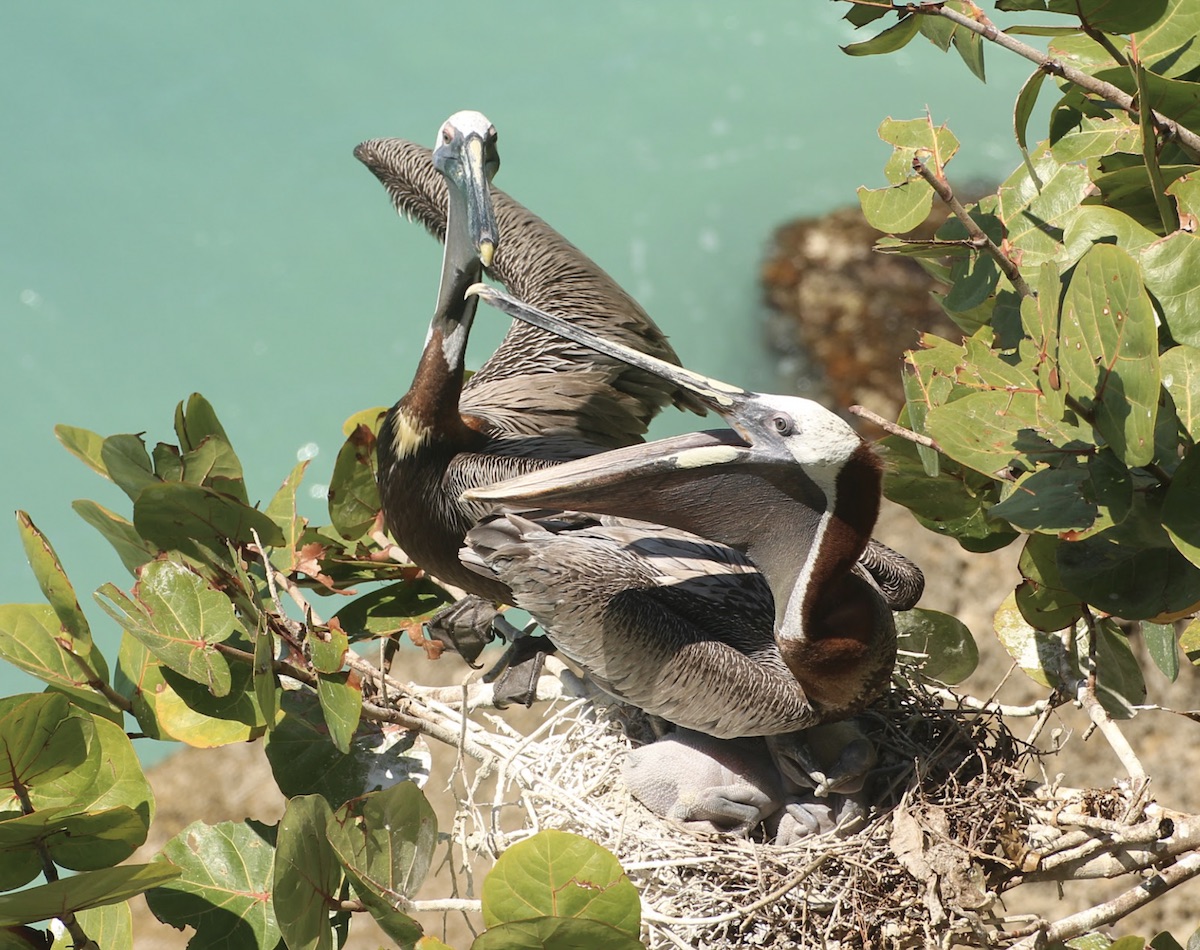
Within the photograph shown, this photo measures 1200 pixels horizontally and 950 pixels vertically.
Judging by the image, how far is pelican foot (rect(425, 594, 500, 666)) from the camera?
2.78 m

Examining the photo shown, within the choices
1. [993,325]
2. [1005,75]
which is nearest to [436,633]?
[993,325]

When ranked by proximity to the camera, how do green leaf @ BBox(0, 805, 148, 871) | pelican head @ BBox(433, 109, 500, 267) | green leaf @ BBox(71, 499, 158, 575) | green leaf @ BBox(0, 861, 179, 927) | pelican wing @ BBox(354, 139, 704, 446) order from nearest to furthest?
1. green leaf @ BBox(0, 861, 179, 927)
2. green leaf @ BBox(0, 805, 148, 871)
3. green leaf @ BBox(71, 499, 158, 575)
4. pelican head @ BBox(433, 109, 500, 267)
5. pelican wing @ BBox(354, 139, 704, 446)

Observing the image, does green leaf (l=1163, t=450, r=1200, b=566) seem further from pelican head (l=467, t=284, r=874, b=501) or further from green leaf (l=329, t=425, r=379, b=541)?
green leaf (l=329, t=425, r=379, b=541)

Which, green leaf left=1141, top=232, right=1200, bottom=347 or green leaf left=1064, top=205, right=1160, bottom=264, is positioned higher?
green leaf left=1064, top=205, right=1160, bottom=264

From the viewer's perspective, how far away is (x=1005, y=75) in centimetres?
1027

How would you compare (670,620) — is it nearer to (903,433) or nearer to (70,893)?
(903,433)

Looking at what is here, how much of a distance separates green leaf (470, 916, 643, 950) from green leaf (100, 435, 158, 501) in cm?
104

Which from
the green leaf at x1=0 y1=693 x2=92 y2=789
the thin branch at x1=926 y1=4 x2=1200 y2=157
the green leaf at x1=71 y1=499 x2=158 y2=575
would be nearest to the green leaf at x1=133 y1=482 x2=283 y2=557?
the green leaf at x1=71 y1=499 x2=158 y2=575

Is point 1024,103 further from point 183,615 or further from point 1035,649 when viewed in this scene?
point 183,615

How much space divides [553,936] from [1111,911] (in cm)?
91

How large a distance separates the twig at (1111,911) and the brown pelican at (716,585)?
490 mm

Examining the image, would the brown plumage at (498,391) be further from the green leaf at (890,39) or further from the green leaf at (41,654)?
the green leaf at (890,39)

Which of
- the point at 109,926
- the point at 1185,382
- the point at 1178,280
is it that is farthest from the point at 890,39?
the point at 109,926

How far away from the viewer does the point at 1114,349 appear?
145cm
